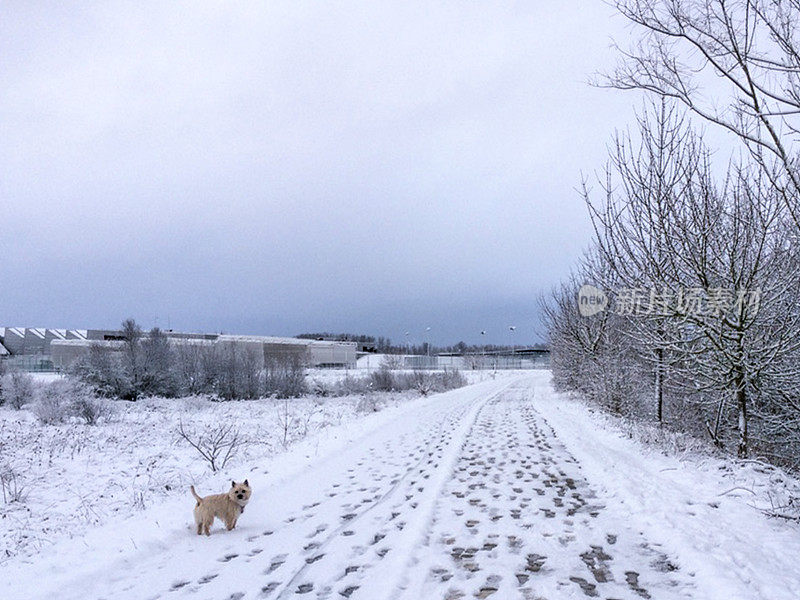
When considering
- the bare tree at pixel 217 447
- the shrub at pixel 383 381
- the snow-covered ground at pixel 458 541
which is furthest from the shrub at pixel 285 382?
the snow-covered ground at pixel 458 541

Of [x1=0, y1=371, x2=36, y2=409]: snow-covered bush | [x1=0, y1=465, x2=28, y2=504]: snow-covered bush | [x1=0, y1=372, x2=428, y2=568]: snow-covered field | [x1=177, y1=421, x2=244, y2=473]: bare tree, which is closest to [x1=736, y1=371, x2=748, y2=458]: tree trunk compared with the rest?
[x1=0, y1=372, x2=428, y2=568]: snow-covered field

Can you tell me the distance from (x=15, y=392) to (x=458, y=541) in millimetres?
32852

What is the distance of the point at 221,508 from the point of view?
227 inches

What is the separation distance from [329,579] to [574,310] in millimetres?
19671

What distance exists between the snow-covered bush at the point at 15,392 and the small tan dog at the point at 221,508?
29.5 m

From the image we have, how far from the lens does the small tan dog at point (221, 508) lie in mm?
5738

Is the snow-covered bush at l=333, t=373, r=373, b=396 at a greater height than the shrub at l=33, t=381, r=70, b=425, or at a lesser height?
lesser

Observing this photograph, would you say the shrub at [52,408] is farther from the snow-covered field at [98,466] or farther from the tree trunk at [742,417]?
the tree trunk at [742,417]

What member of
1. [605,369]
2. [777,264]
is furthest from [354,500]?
[605,369]

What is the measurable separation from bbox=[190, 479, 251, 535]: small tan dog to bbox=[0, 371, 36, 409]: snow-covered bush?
29.5 meters

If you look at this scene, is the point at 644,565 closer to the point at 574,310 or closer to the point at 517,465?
the point at 517,465

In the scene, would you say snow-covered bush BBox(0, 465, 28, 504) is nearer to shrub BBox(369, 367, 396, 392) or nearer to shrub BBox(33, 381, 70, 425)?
shrub BBox(33, 381, 70, 425)

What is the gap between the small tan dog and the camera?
5.74m

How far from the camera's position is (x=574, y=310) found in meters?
22.2
